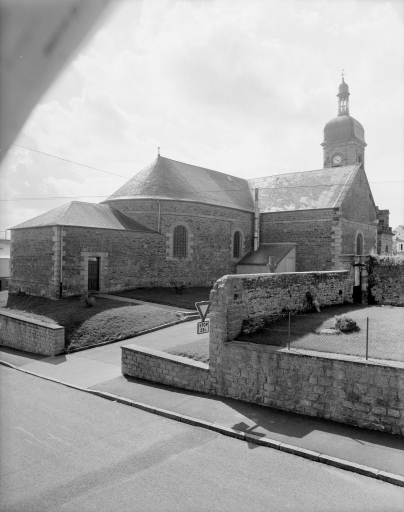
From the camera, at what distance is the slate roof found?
27289 millimetres

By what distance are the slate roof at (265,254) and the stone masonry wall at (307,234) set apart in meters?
0.66

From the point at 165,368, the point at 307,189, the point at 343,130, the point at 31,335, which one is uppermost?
the point at 343,130

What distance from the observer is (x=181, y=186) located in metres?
27.1

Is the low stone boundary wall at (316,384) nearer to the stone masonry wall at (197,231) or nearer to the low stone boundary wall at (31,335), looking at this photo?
the low stone boundary wall at (31,335)

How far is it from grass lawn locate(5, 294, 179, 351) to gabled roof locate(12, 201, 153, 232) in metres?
4.36

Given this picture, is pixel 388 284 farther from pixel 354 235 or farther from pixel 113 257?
pixel 113 257

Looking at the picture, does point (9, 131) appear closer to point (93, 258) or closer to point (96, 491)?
point (96, 491)

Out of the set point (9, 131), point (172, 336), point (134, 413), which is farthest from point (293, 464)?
point (172, 336)

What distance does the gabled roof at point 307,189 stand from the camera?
27.9 m

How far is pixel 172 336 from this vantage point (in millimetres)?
15875

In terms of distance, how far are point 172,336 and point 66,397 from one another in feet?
18.3

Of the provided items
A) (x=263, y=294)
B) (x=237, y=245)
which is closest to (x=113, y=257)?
(x=237, y=245)

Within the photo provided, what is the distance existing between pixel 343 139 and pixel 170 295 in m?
34.5

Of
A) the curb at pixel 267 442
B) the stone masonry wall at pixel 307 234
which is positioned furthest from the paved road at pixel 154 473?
the stone masonry wall at pixel 307 234
